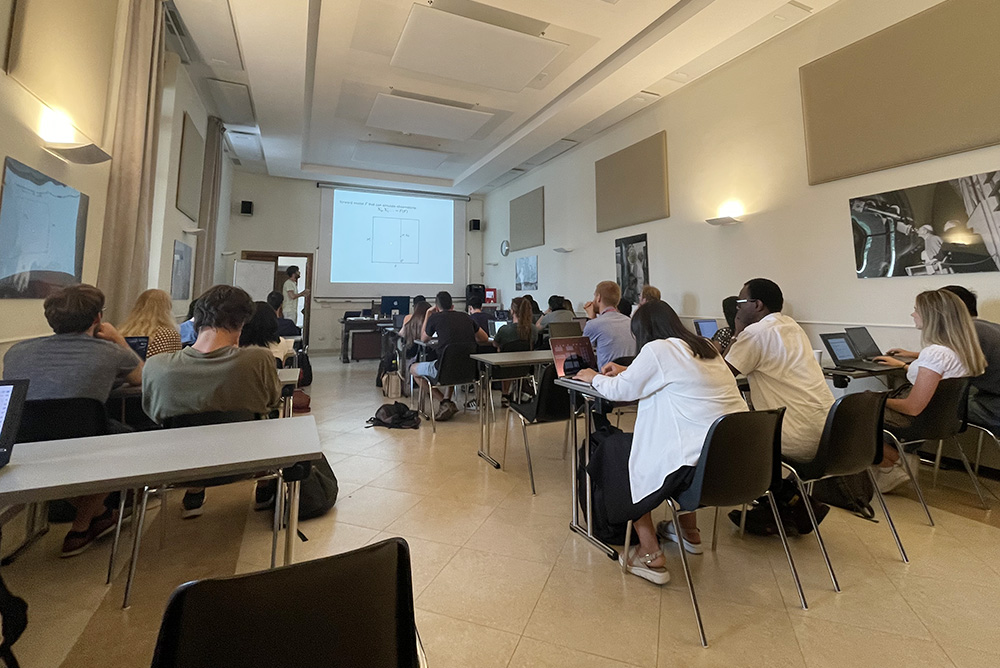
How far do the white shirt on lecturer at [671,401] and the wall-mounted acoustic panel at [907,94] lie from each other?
3249mm

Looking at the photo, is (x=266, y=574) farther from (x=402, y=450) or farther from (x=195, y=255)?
(x=195, y=255)

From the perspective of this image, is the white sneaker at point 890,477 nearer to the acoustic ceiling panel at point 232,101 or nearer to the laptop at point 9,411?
the laptop at point 9,411

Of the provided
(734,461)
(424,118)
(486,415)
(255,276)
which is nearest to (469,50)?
(424,118)

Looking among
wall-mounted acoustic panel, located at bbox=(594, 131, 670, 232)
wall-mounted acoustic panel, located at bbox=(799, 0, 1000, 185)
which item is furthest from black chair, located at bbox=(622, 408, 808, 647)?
wall-mounted acoustic panel, located at bbox=(594, 131, 670, 232)

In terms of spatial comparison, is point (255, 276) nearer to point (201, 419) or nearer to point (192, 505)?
point (192, 505)

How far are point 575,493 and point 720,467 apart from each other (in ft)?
2.94

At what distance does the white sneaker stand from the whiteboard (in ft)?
29.1

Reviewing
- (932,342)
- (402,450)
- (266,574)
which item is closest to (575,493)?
(402,450)

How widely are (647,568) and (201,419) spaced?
6.66ft

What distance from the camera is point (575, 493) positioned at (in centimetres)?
234

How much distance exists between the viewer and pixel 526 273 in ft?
29.5

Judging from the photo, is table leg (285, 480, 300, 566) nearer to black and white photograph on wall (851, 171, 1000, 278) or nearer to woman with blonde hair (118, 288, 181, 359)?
woman with blonde hair (118, 288, 181, 359)

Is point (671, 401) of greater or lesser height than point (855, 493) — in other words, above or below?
above

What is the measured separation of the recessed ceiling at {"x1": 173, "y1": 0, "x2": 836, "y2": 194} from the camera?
4031mm
